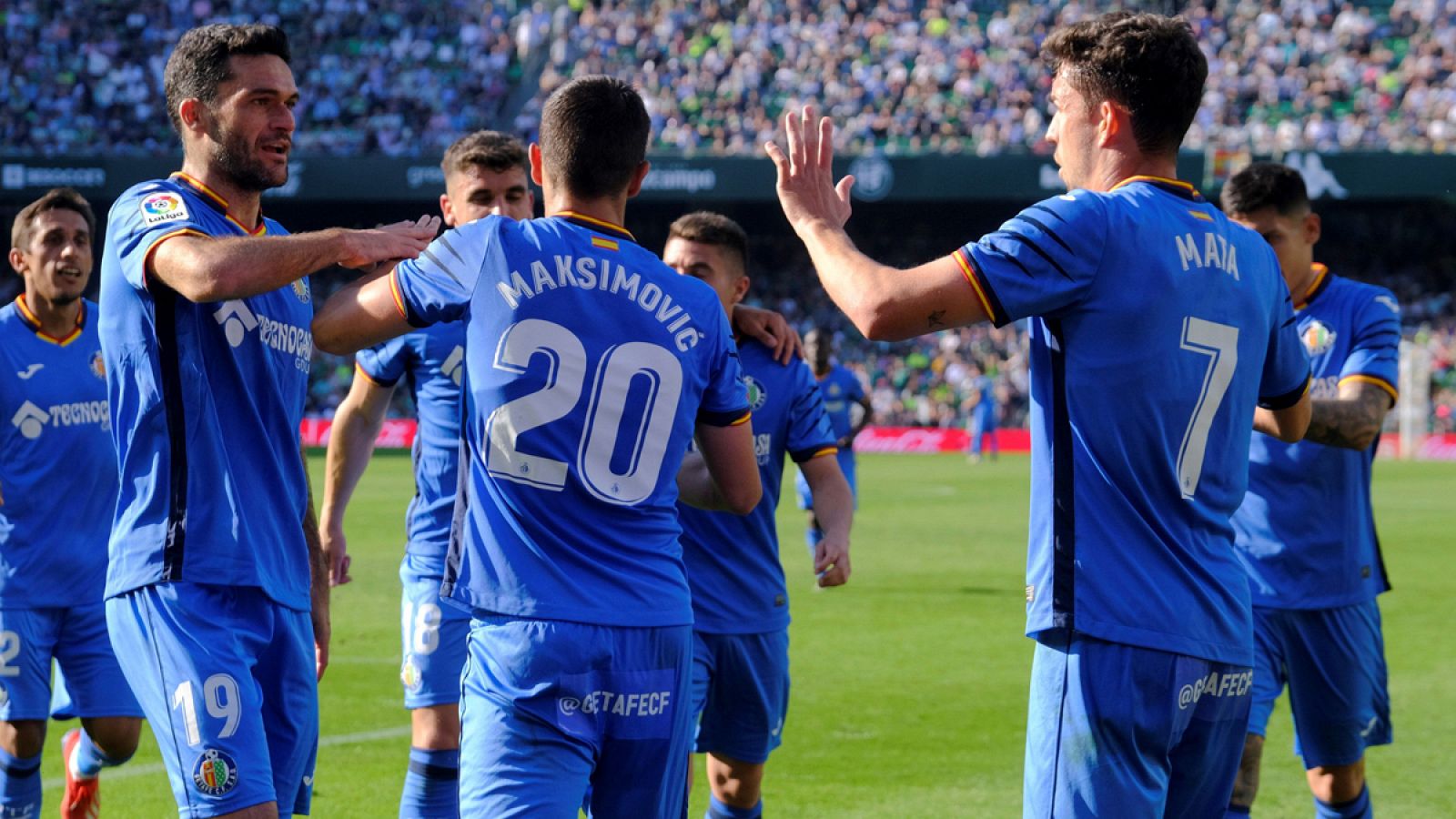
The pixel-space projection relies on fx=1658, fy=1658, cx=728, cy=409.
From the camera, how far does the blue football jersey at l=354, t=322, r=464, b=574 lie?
6.11m

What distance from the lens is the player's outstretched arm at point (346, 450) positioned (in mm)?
6289

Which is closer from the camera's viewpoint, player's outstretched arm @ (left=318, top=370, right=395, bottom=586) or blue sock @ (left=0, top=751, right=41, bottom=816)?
blue sock @ (left=0, top=751, right=41, bottom=816)

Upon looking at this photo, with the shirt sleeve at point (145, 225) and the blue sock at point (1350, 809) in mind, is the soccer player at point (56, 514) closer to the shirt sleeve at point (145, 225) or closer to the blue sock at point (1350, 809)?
the shirt sleeve at point (145, 225)

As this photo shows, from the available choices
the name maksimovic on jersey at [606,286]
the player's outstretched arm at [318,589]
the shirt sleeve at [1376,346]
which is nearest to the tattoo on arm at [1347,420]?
the shirt sleeve at [1376,346]

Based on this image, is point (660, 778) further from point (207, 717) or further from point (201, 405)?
point (201, 405)

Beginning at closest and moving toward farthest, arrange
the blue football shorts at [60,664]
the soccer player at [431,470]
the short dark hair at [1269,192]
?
1. the short dark hair at [1269,192]
2. the soccer player at [431,470]
3. the blue football shorts at [60,664]

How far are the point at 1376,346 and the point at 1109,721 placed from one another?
295cm

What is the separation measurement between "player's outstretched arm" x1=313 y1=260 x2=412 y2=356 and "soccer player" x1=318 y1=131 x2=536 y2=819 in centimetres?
207

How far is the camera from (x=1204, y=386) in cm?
354

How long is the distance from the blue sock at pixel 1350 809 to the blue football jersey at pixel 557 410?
11.5ft

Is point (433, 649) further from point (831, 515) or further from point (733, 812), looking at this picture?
point (831, 515)

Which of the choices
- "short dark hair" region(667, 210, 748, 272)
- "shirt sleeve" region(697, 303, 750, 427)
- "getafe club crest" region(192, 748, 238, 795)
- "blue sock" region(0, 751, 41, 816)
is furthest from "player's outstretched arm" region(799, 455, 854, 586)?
"blue sock" region(0, 751, 41, 816)

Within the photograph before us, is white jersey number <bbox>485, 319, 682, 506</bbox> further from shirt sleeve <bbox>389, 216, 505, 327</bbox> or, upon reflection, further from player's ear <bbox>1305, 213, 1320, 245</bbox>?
player's ear <bbox>1305, 213, 1320, 245</bbox>

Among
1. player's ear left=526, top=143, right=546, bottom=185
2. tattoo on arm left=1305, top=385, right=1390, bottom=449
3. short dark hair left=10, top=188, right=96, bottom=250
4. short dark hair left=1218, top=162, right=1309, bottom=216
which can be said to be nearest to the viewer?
player's ear left=526, top=143, right=546, bottom=185
